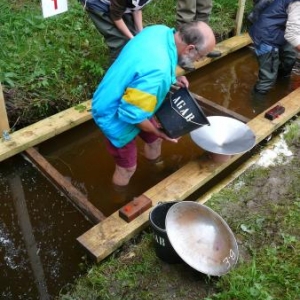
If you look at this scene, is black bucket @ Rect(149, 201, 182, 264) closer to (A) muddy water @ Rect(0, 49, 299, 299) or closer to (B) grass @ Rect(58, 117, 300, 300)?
(B) grass @ Rect(58, 117, 300, 300)

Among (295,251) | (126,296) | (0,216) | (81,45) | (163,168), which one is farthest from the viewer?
(81,45)

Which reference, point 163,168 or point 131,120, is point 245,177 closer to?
point 163,168

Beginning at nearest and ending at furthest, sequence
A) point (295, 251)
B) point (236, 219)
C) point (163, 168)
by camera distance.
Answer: point (295, 251) → point (236, 219) → point (163, 168)

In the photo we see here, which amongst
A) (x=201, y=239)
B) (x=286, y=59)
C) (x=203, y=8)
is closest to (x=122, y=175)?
(x=201, y=239)

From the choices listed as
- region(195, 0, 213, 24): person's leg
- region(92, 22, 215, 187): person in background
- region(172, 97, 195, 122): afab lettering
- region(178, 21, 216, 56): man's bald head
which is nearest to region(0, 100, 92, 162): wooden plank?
region(92, 22, 215, 187): person in background

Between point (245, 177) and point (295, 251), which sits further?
point (245, 177)

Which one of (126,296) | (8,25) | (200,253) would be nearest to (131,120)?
(200,253)

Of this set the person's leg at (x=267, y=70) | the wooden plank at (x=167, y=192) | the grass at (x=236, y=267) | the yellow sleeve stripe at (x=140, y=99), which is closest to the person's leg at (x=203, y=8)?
the person's leg at (x=267, y=70)

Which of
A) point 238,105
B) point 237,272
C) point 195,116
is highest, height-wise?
point 195,116

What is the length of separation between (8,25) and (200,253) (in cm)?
387

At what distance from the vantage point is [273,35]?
4586mm

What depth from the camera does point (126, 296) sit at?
2.53m

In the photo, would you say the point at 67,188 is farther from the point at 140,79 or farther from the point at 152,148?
the point at 140,79

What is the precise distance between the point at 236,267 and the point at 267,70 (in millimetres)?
2958
